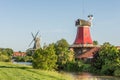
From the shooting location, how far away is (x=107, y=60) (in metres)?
51.6

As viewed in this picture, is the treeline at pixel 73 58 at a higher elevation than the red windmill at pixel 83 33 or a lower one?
lower

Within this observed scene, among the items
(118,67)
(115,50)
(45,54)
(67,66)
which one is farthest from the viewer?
(67,66)

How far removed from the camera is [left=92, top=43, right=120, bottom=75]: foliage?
49.7 metres

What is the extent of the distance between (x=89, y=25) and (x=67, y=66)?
15341 mm

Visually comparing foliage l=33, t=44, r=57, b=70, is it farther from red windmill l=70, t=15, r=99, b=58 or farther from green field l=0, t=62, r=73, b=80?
red windmill l=70, t=15, r=99, b=58

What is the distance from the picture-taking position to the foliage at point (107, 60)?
49.7 m

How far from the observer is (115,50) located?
5094 centimetres

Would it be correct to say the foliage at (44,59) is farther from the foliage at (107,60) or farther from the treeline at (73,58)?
the foliage at (107,60)

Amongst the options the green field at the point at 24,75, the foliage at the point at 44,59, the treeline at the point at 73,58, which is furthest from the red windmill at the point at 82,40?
the green field at the point at 24,75

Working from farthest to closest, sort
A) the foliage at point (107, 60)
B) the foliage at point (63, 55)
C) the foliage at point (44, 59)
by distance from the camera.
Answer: the foliage at point (63, 55) → the foliage at point (107, 60) → the foliage at point (44, 59)

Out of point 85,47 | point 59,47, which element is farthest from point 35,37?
point 85,47

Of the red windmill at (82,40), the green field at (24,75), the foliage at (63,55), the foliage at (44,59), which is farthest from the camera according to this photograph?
the red windmill at (82,40)

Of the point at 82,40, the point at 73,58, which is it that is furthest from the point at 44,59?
the point at 82,40

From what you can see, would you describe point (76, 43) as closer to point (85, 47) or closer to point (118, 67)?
point (85, 47)
